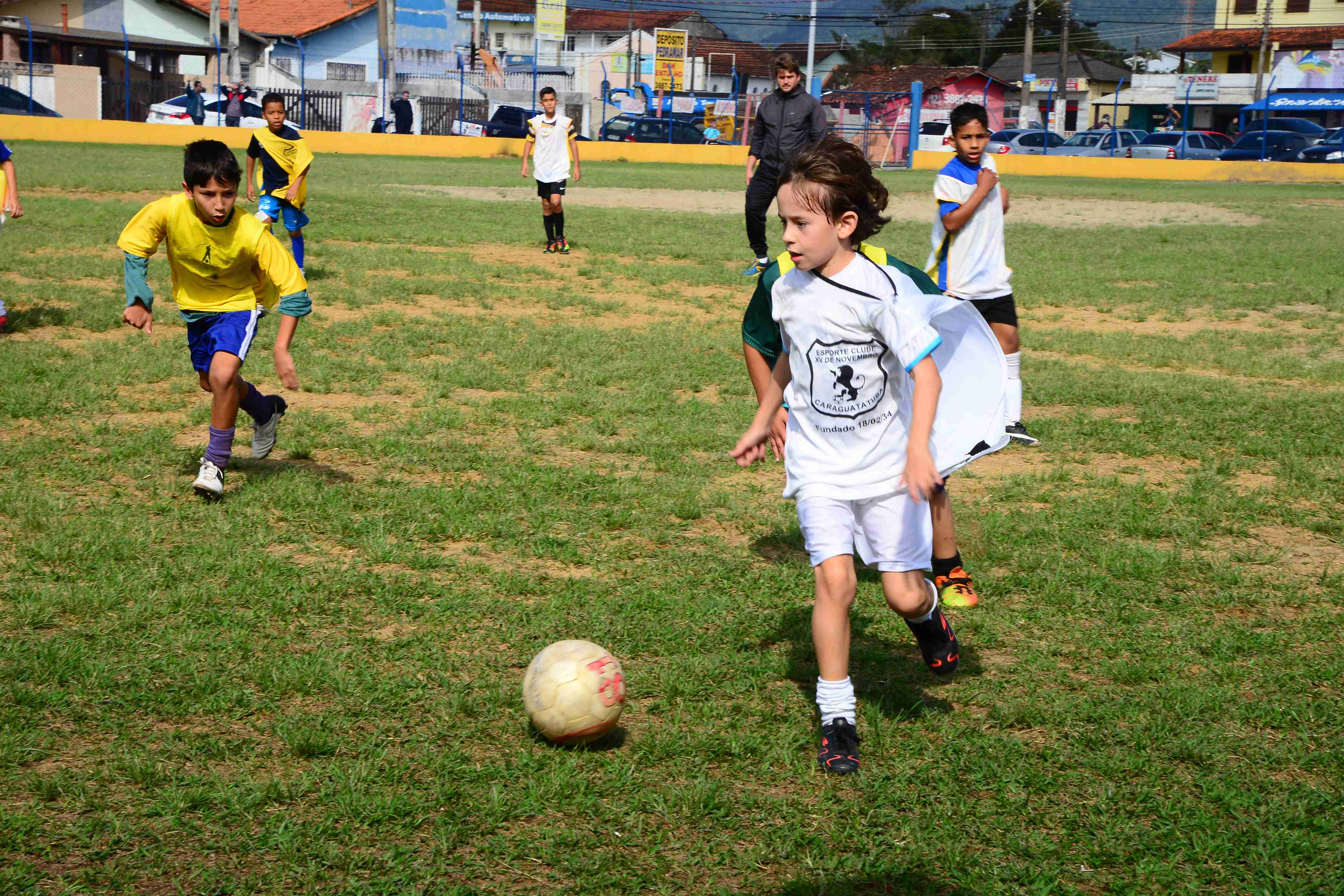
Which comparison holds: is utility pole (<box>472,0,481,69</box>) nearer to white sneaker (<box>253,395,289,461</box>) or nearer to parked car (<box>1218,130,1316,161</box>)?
parked car (<box>1218,130,1316,161</box>)

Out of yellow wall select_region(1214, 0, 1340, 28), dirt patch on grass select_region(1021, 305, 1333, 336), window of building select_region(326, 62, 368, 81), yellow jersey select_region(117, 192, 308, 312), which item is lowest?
dirt patch on grass select_region(1021, 305, 1333, 336)

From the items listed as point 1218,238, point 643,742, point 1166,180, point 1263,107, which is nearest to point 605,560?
point 643,742

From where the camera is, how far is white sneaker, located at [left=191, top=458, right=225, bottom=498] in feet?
18.7

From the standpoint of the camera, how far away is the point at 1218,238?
1831 centimetres

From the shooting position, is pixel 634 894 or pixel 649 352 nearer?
pixel 634 894

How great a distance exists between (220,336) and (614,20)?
9799 cm

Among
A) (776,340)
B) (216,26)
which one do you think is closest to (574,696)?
(776,340)

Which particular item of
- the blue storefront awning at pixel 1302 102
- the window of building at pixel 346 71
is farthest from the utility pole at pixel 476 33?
the blue storefront awning at pixel 1302 102

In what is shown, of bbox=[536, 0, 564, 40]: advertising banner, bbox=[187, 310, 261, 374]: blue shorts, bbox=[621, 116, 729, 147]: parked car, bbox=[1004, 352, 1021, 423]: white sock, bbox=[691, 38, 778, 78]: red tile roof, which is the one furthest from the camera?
bbox=[691, 38, 778, 78]: red tile roof

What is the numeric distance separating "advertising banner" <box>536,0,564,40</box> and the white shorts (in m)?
50.3

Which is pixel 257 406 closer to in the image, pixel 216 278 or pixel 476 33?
pixel 216 278

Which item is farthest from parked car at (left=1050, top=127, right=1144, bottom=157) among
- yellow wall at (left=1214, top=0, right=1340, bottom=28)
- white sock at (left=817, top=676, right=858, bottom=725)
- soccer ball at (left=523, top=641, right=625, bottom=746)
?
soccer ball at (left=523, top=641, right=625, bottom=746)

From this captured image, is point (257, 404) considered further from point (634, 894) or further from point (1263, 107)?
point (1263, 107)

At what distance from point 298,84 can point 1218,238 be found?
44.2 meters
